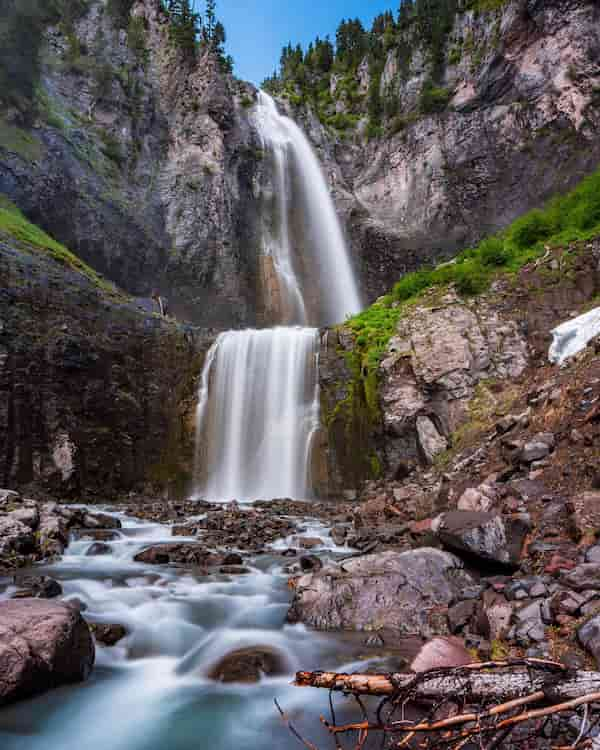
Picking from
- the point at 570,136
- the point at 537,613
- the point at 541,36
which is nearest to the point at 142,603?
the point at 537,613

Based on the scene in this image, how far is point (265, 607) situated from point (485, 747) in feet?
16.2

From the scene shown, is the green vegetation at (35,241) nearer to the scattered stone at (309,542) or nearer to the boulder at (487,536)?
the scattered stone at (309,542)

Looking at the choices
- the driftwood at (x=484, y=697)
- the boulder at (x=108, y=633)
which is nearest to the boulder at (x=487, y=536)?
the driftwood at (x=484, y=697)

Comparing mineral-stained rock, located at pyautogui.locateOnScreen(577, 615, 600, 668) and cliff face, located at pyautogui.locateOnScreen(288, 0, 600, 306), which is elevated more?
cliff face, located at pyautogui.locateOnScreen(288, 0, 600, 306)

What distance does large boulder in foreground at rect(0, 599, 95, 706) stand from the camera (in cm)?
360

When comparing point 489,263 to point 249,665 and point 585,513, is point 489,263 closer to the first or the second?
point 585,513

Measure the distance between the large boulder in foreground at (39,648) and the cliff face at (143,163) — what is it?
72.6ft

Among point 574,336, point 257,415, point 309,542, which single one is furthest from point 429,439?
point 257,415

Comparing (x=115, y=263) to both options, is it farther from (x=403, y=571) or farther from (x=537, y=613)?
(x=537, y=613)

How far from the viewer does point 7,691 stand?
356 cm

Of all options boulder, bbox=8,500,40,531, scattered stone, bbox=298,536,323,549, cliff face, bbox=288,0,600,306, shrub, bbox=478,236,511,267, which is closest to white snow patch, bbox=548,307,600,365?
scattered stone, bbox=298,536,323,549

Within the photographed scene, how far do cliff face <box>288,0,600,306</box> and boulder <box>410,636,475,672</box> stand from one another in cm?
2591

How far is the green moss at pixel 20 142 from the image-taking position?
22562mm

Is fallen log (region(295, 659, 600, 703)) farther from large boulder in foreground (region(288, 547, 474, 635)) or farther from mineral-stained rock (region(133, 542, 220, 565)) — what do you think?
mineral-stained rock (region(133, 542, 220, 565))
